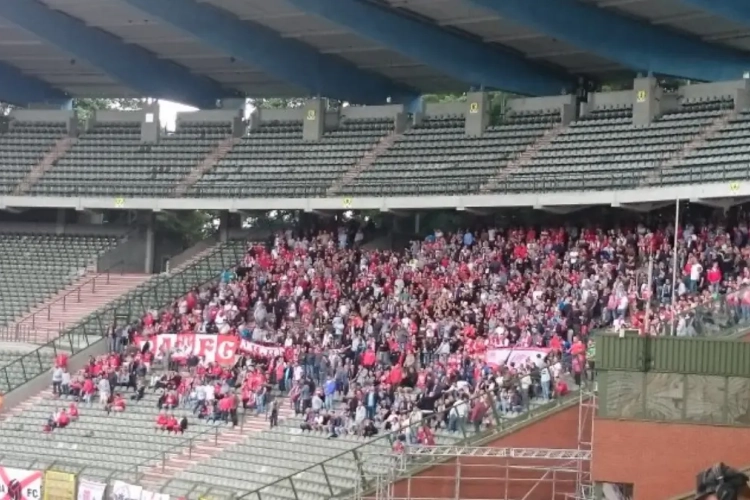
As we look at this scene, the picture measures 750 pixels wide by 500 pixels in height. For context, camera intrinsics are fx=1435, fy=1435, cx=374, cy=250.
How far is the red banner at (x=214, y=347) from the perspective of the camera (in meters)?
28.7

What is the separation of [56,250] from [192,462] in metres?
13.8

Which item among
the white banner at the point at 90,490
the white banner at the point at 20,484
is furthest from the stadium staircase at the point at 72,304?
the white banner at the point at 90,490

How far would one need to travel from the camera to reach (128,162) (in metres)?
37.8

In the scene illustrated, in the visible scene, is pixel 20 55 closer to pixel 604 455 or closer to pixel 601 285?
pixel 601 285

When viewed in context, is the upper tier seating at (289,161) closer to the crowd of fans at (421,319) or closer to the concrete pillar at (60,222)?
the crowd of fans at (421,319)

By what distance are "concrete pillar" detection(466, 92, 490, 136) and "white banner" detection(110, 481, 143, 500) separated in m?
13.8

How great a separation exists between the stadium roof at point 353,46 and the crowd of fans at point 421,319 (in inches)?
169

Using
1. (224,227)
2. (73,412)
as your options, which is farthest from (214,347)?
(224,227)

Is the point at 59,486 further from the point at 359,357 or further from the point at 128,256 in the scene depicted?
the point at 128,256

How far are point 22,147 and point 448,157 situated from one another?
1324 centimetres

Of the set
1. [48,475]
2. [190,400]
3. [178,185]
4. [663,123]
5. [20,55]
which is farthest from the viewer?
[20,55]

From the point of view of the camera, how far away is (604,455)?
18.4m

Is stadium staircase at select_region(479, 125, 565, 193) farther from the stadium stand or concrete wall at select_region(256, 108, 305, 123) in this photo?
concrete wall at select_region(256, 108, 305, 123)

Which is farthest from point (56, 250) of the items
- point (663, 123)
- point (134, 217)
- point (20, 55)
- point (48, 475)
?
point (663, 123)
